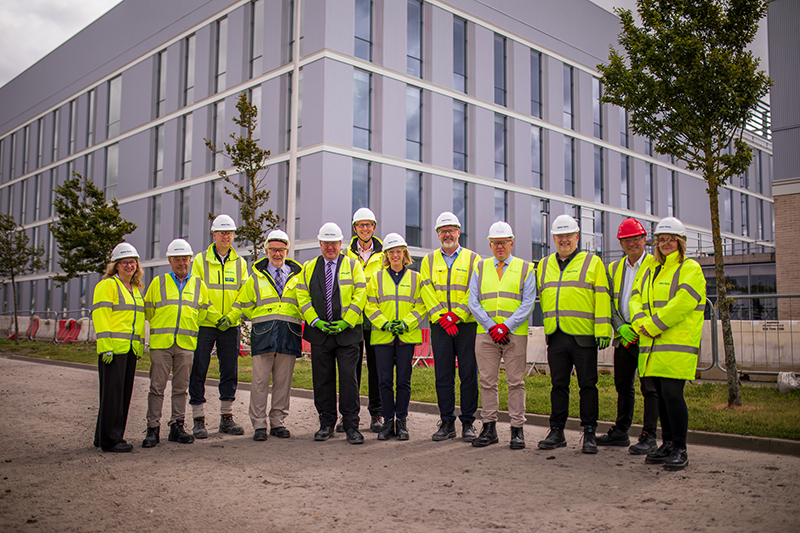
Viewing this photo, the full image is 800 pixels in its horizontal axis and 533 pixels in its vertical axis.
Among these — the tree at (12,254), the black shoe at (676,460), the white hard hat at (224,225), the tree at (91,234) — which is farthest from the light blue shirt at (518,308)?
the tree at (12,254)

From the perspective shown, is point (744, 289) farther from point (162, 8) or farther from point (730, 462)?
point (162, 8)

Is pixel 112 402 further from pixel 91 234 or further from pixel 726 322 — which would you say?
pixel 91 234

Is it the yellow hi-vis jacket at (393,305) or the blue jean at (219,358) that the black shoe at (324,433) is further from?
the blue jean at (219,358)

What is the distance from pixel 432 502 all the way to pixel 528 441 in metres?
2.76

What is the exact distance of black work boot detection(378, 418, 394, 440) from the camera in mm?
7402

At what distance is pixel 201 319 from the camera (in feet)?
25.2

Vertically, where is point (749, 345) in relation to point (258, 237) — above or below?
below

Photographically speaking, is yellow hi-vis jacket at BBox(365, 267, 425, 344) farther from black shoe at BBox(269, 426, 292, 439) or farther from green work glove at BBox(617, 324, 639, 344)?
green work glove at BBox(617, 324, 639, 344)

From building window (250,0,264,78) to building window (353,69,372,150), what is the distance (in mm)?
5348

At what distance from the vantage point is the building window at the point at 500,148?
32.2 m

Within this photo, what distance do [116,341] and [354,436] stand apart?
2729 mm

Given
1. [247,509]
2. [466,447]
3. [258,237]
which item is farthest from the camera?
[258,237]

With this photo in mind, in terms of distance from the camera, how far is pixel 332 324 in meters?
7.45

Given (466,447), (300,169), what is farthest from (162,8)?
(466,447)
